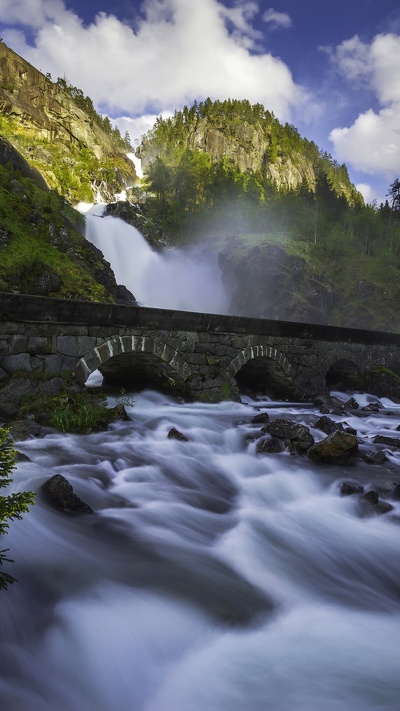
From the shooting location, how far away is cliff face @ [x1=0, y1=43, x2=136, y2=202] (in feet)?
204

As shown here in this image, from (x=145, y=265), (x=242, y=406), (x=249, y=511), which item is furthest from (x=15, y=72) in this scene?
(x=249, y=511)

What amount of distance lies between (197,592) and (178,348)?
7.28 metres

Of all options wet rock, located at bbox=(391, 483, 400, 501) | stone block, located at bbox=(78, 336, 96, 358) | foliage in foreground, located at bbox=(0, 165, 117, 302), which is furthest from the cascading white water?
wet rock, located at bbox=(391, 483, 400, 501)

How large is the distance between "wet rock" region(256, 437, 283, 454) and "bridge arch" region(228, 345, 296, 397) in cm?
395

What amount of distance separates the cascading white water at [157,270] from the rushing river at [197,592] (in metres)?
30.5

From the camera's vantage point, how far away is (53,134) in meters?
72.7

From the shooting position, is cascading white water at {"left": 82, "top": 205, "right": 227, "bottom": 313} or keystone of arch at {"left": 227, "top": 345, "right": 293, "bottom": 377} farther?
cascading white water at {"left": 82, "top": 205, "right": 227, "bottom": 313}

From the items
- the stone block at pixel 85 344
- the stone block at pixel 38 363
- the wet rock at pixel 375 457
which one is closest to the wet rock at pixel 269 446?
the wet rock at pixel 375 457

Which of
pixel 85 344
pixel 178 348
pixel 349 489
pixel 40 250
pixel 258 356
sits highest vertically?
pixel 40 250

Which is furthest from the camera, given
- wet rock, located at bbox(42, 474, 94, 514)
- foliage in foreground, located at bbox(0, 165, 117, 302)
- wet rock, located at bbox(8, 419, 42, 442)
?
foliage in foreground, located at bbox(0, 165, 117, 302)

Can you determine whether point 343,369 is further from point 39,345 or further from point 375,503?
point 39,345

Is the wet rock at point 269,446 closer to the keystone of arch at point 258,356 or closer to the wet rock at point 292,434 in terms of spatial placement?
the wet rock at point 292,434

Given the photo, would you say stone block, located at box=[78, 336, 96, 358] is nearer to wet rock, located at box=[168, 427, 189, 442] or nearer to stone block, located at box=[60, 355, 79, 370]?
stone block, located at box=[60, 355, 79, 370]

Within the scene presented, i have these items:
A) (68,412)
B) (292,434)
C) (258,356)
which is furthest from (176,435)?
(258,356)
